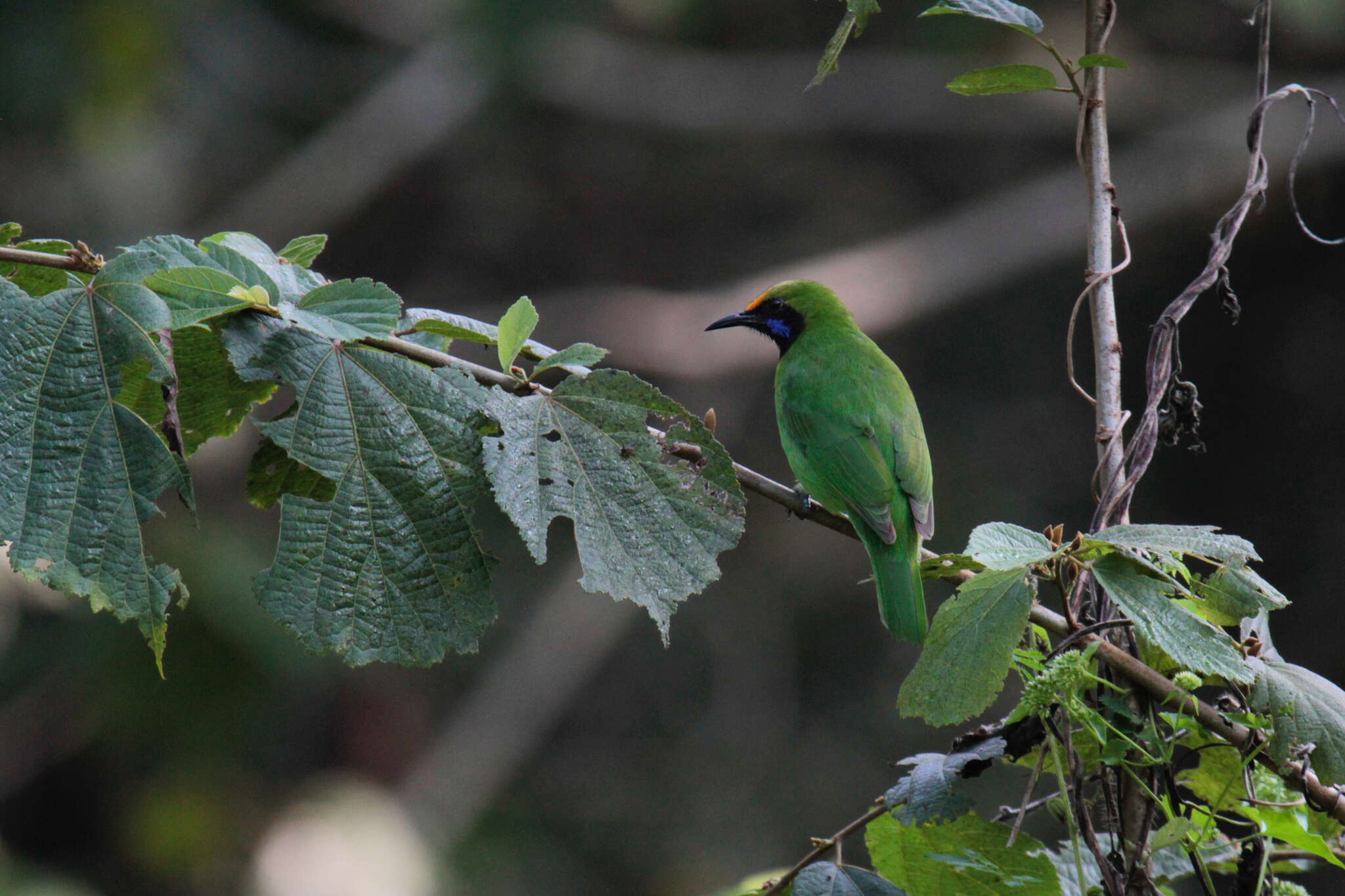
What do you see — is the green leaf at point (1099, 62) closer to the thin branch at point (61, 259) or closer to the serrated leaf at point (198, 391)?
the serrated leaf at point (198, 391)

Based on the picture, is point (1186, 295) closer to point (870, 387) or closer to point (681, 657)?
point (870, 387)

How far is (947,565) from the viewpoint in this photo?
1.62m

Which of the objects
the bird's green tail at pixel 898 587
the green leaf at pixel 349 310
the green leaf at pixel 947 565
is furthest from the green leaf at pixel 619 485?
the bird's green tail at pixel 898 587

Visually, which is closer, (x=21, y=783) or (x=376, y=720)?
(x=21, y=783)

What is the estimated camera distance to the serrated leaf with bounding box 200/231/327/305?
155 centimetres

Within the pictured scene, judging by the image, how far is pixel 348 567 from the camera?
1.51m

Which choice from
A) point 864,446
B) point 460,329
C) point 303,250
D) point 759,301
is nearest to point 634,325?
point 759,301

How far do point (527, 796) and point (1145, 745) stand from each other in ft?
27.5

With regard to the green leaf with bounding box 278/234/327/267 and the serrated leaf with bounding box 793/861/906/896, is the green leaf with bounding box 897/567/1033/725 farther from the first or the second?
the green leaf with bounding box 278/234/327/267

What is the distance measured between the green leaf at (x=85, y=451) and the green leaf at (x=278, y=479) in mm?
189

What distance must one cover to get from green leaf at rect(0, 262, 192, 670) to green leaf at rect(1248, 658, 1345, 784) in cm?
135

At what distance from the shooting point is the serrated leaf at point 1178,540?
55.6 inches

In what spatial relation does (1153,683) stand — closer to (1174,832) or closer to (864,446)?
(1174,832)

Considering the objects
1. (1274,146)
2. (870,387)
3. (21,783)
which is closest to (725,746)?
(21,783)
